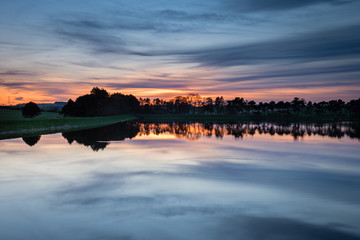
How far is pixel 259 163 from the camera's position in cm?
→ 1747

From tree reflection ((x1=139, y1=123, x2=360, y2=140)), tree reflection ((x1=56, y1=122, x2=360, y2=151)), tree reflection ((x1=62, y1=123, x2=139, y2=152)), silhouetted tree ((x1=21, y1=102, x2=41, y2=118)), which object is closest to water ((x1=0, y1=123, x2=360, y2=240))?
tree reflection ((x1=62, y1=123, x2=139, y2=152))

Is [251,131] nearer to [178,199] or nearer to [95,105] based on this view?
[178,199]

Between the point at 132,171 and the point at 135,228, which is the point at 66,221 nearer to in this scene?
the point at 135,228

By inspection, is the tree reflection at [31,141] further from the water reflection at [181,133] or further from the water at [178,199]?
the water at [178,199]

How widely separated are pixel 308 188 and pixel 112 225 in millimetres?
8741

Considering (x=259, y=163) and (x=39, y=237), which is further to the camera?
(x=259, y=163)

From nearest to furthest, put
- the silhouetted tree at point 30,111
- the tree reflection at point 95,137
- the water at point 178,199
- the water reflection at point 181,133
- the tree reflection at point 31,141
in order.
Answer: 1. the water at point 178,199
2. the tree reflection at point 95,137
3. the tree reflection at point 31,141
4. the water reflection at point 181,133
5. the silhouetted tree at point 30,111

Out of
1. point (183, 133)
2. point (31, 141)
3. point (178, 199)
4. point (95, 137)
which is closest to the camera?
point (178, 199)

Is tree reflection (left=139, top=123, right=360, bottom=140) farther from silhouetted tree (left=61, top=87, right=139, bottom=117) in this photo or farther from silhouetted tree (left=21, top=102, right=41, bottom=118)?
silhouetted tree (left=61, top=87, right=139, bottom=117)

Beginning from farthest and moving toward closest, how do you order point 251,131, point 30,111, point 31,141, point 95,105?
point 95,105 < point 30,111 < point 251,131 < point 31,141

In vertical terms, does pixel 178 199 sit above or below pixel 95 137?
below

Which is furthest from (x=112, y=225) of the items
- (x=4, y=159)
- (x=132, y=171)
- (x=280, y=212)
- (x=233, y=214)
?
(x=4, y=159)

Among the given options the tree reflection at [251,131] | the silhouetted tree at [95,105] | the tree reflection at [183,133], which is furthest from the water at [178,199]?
the silhouetted tree at [95,105]

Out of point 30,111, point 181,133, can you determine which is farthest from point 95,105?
point 181,133
